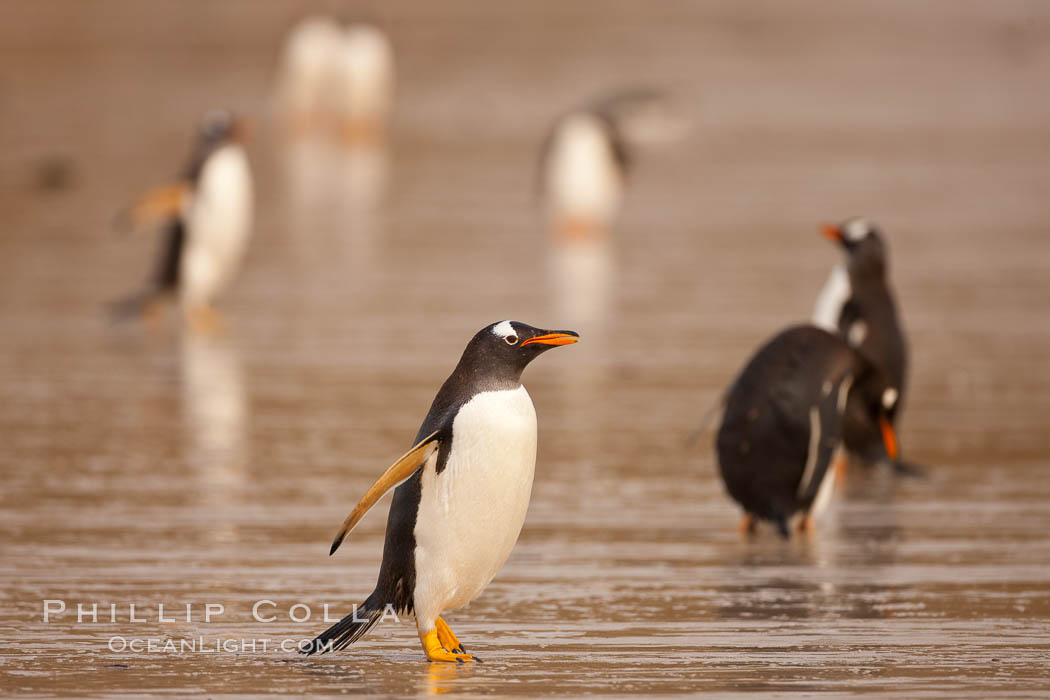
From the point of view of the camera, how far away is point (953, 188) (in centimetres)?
1328

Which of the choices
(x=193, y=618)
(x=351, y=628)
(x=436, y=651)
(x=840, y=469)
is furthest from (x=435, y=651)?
(x=840, y=469)

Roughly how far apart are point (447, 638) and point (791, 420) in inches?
56.4

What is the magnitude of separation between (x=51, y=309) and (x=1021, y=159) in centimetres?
854

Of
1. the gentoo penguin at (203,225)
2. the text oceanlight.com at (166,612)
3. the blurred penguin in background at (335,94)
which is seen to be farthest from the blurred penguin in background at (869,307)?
the blurred penguin in background at (335,94)

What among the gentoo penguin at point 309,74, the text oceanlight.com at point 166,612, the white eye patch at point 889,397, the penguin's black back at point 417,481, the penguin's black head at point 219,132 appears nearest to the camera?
the penguin's black back at point 417,481

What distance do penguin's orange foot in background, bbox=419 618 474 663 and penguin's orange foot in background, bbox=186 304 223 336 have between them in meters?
4.76

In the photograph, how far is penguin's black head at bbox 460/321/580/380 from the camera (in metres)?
3.44

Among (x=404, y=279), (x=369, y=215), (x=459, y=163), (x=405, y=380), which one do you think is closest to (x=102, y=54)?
(x=459, y=163)

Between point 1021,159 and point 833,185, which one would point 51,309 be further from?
point 1021,159

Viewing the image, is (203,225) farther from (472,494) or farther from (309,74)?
(309,74)

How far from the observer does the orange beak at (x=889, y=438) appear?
461 centimetres

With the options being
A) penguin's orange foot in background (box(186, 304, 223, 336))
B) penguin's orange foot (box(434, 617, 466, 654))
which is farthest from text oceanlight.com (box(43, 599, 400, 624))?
penguin's orange foot in background (box(186, 304, 223, 336))

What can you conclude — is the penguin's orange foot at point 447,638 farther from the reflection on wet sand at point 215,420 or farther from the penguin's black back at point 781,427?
the penguin's black back at point 781,427

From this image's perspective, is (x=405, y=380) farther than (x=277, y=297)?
No
